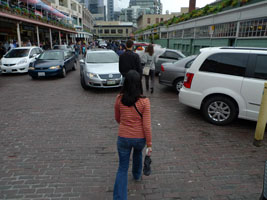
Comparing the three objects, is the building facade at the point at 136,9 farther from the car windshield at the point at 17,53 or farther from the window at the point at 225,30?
the car windshield at the point at 17,53

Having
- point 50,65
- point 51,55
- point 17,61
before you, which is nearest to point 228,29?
point 50,65

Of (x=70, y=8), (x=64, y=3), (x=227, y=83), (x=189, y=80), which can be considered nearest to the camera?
(x=227, y=83)

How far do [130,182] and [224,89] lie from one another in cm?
321

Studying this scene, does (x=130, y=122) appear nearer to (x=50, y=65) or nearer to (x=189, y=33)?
(x=50, y=65)

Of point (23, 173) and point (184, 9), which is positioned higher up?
point (184, 9)

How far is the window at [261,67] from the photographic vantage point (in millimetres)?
4512

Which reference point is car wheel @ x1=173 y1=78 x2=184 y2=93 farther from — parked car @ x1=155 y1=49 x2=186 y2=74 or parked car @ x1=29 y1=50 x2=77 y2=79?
parked car @ x1=29 y1=50 x2=77 y2=79

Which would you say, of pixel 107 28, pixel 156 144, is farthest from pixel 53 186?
pixel 107 28

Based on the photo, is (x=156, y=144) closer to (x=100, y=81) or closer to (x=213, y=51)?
(x=213, y=51)

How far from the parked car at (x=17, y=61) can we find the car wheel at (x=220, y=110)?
1126 centimetres

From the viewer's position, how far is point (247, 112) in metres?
4.71

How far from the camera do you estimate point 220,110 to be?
16.5 ft

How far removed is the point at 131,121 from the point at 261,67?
3739 mm

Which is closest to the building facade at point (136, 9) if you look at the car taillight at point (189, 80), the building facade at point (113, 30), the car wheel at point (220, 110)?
the building facade at point (113, 30)
